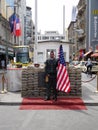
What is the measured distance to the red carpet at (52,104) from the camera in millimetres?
12516

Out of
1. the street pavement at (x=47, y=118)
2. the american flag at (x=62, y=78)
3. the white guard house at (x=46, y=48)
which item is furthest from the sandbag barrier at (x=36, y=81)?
the white guard house at (x=46, y=48)

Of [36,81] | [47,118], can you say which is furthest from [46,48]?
[47,118]

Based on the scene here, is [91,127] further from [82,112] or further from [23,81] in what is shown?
[23,81]

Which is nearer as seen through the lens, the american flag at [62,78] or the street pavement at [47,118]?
the street pavement at [47,118]

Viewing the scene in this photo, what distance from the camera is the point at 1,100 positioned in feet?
45.0

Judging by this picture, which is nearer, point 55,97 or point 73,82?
point 55,97

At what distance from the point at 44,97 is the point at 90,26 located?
54.4 metres

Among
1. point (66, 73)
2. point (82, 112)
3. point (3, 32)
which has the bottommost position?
point (82, 112)

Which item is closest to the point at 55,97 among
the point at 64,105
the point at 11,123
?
the point at 64,105

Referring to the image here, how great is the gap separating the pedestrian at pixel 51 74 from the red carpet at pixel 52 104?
0.40 metres

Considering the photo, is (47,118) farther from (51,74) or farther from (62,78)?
(62,78)

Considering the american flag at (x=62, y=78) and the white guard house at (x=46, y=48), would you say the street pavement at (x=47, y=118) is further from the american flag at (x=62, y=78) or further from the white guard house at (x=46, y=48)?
the white guard house at (x=46, y=48)

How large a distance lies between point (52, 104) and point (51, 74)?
3.94 ft

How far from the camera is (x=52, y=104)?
13.2m
